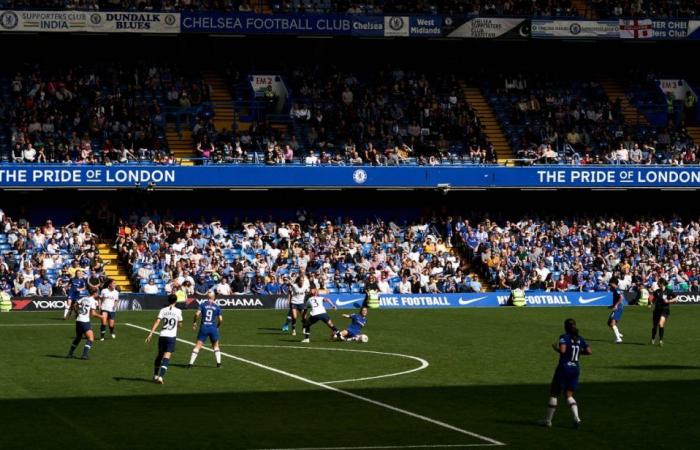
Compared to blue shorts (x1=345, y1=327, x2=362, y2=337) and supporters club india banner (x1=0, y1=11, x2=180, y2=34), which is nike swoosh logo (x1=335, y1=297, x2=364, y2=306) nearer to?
blue shorts (x1=345, y1=327, x2=362, y2=337)

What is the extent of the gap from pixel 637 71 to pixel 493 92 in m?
9.53

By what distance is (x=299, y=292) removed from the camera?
131ft

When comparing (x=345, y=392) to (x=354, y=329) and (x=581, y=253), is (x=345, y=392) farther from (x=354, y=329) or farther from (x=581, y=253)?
(x=581, y=253)

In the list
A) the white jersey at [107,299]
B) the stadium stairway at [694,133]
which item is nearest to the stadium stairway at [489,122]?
the stadium stairway at [694,133]

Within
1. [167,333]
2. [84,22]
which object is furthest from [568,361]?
[84,22]

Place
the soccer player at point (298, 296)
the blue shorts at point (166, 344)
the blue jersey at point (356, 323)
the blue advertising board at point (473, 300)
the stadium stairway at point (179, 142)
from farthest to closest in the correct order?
1. the stadium stairway at point (179, 142)
2. the blue advertising board at point (473, 300)
3. the soccer player at point (298, 296)
4. the blue jersey at point (356, 323)
5. the blue shorts at point (166, 344)

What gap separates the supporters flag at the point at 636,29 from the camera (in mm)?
66000

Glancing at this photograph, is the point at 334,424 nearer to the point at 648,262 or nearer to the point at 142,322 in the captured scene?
the point at 142,322

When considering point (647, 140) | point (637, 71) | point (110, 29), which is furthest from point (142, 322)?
point (637, 71)

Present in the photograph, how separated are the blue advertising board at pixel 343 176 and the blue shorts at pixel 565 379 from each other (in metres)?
36.4

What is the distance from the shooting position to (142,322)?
1761 inches

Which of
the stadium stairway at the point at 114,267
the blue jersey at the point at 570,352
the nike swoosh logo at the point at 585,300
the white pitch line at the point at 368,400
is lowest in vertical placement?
the white pitch line at the point at 368,400

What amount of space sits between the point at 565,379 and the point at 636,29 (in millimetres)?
47978

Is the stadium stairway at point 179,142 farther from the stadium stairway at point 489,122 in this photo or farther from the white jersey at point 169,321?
the white jersey at point 169,321
